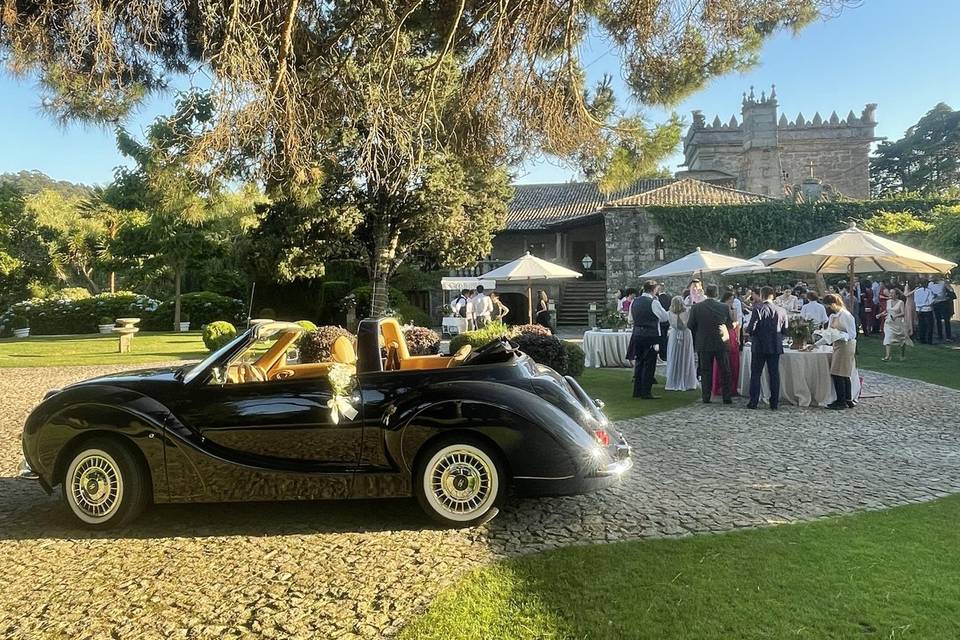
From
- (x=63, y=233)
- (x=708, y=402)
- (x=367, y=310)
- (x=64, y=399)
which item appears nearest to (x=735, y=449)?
(x=708, y=402)

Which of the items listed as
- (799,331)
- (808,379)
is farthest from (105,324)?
(808,379)

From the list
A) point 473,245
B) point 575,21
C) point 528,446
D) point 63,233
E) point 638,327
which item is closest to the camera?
point 528,446

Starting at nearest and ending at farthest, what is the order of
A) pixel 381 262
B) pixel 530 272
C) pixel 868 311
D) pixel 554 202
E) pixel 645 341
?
1. pixel 645 341
2. pixel 530 272
3. pixel 868 311
4. pixel 381 262
5. pixel 554 202

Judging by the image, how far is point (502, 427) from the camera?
4098 mm

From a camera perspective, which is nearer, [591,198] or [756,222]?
[756,222]

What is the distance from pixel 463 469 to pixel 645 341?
6299 mm

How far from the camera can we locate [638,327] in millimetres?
10016

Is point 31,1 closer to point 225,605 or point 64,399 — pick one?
point 64,399

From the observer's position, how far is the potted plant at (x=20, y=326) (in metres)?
28.9

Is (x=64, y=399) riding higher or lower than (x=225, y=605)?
higher

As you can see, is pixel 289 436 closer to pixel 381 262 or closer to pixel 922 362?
pixel 922 362

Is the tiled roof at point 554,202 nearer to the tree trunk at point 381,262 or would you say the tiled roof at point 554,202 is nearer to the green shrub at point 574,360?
the tree trunk at point 381,262

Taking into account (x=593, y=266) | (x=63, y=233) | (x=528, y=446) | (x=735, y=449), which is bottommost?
(x=735, y=449)

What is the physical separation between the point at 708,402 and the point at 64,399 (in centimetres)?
812
